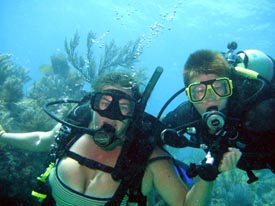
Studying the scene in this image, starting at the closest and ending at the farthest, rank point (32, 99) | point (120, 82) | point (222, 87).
Answer: 1. point (120, 82)
2. point (222, 87)
3. point (32, 99)

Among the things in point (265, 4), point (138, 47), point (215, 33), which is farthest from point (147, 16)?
point (138, 47)

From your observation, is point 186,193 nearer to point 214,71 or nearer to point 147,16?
point 214,71

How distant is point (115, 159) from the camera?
3672 mm

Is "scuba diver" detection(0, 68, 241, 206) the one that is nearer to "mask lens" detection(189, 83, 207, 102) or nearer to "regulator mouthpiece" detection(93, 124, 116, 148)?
"regulator mouthpiece" detection(93, 124, 116, 148)

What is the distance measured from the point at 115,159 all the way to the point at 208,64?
184cm

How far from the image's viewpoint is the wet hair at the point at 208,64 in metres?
4.07

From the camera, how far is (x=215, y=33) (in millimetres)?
43062

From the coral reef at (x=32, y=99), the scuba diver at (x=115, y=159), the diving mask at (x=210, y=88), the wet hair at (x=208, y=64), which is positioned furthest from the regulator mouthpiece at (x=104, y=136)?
the coral reef at (x=32, y=99)

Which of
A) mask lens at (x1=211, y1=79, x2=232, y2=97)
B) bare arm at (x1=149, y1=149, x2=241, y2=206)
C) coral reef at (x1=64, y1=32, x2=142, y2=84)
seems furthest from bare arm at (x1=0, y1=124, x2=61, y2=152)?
coral reef at (x1=64, y1=32, x2=142, y2=84)

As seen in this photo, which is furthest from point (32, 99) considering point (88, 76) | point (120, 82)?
point (120, 82)

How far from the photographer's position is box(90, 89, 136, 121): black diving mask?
142 inches

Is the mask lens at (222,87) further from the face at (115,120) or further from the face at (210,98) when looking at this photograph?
the face at (115,120)

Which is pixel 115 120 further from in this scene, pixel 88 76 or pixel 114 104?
pixel 88 76

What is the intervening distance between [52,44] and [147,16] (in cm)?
15439
